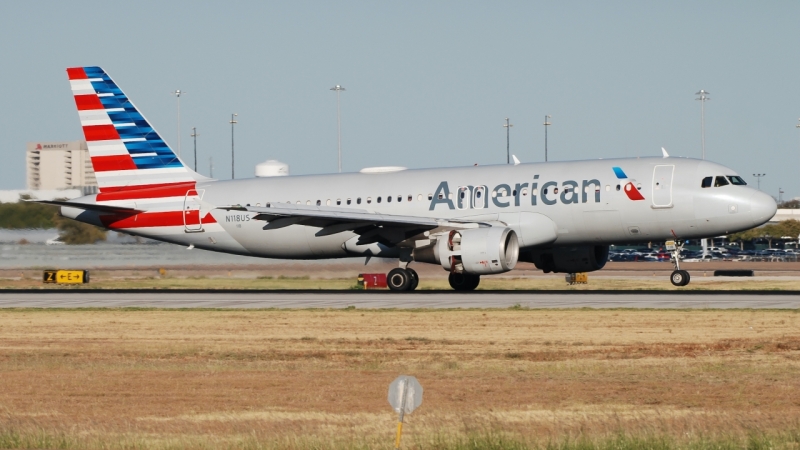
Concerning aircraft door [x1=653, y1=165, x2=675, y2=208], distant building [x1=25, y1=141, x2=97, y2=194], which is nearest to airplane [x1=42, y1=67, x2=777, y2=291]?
aircraft door [x1=653, y1=165, x2=675, y2=208]

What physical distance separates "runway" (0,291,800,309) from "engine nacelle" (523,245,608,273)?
197 cm

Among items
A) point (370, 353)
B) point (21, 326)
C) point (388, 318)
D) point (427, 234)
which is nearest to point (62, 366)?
point (370, 353)

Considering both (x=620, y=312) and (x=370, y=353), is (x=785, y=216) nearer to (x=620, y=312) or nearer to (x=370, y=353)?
(x=620, y=312)

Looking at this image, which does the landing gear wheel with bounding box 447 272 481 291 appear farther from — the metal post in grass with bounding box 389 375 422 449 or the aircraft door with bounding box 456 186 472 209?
the metal post in grass with bounding box 389 375 422 449

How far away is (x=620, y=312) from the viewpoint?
29.4 meters

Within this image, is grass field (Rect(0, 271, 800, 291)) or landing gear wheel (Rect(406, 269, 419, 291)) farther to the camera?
grass field (Rect(0, 271, 800, 291))

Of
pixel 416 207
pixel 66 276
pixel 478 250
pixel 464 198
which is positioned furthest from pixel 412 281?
pixel 66 276

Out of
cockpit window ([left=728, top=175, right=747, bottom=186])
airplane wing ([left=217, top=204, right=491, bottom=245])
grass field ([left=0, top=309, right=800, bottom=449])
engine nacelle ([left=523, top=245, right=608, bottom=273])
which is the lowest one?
grass field ([left=0, top=309, right=800, bottom=449])

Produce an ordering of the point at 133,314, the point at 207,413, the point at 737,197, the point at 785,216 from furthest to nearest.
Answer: the point at 785,216 → the point at 737,197 → the point at 133,314 → the point at 207,413

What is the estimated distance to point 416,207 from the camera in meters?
40.8

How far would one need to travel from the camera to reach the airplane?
37.3 metres

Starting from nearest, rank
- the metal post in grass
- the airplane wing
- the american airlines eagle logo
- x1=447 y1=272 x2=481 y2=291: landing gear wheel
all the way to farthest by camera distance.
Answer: the metal post in grass < the american airlines eagle logo < the airplane wing < x1=447 y1=272 x2=481 y2=291: landing gear wheel

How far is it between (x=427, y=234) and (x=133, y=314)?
11374mm

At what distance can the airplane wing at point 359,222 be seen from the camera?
38.2 m
